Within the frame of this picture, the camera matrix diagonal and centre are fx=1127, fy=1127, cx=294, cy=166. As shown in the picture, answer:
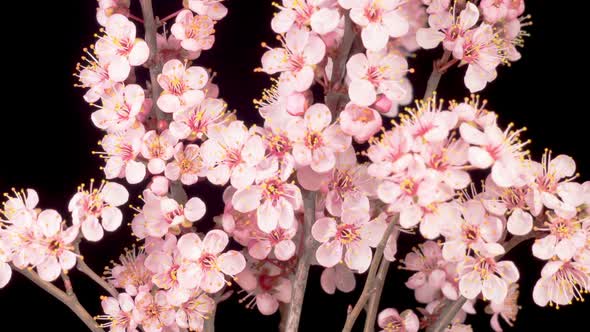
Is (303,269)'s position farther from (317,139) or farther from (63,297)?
(63,297)

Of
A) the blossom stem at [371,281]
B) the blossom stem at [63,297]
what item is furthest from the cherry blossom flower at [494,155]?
the blossom stem at [63,297]

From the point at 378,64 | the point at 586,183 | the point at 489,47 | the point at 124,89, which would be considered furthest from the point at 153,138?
the point at 586,183

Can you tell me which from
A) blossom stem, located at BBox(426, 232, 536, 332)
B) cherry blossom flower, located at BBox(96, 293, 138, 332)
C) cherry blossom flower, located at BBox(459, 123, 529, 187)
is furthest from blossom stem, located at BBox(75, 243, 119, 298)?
cherry blossom flower, located at BBox(459, 123, 529, 187)

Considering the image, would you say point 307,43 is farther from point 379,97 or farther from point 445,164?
point 445,164

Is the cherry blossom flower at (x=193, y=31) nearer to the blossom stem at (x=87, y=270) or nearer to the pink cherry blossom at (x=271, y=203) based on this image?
the pink cherry blossom at (x=271, y=203)

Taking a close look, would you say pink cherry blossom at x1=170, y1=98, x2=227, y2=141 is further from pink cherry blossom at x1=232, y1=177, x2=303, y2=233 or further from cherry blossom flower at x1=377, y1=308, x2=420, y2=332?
cherry blossom flower at x1=377, y1=308, x2=420, y2=332
